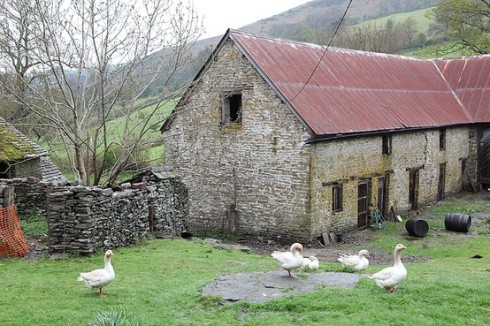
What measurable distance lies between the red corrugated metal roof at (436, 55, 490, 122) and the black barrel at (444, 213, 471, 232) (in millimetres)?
11515

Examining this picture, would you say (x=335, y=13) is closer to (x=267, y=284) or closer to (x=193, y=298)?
(x=267, y=284)

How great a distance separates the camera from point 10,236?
14945 millimetres

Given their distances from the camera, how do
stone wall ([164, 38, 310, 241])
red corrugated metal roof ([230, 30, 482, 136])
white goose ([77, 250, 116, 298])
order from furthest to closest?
red corrugated metal roof ([230, 30, 482, 136]) < stone wall ([164, 38, 310, 241]) < white goose ([77, 250, 116, 298])

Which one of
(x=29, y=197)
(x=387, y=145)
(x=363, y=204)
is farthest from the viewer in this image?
(x=387, y=145)

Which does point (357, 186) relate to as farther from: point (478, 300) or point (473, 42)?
point (473, 42)

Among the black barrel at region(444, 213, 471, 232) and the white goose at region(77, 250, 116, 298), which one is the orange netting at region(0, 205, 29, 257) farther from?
the black barrel at region(444, 213, 471, 232)

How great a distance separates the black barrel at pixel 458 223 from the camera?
76.3ft

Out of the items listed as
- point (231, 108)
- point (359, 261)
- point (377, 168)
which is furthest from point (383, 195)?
point (359, 261)

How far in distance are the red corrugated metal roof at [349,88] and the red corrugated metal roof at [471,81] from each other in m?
0.80

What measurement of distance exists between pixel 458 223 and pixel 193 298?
53.6 ft

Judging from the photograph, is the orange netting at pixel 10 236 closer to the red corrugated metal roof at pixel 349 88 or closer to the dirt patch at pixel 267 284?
the dirt patch at pixel 267 284

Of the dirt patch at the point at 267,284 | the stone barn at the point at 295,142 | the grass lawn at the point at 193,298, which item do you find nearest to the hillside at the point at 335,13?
the stone barn at the point at 295,142

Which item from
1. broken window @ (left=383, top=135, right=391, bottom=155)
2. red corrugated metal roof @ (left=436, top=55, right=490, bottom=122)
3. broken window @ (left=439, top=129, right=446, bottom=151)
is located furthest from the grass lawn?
red corrugated metal roof @ (left=436, top=55, right=490, bottom=122)

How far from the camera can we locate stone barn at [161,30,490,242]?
2153 centimetres
